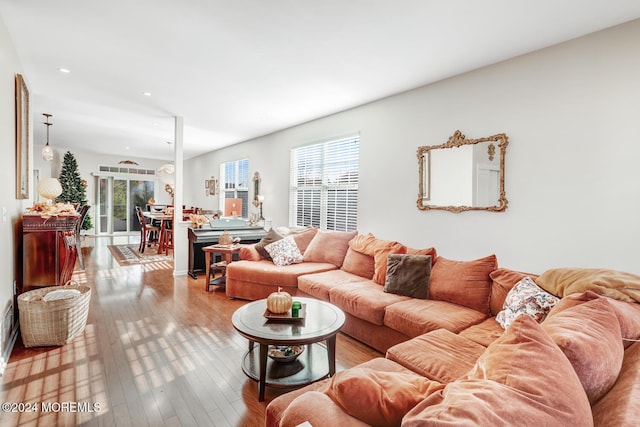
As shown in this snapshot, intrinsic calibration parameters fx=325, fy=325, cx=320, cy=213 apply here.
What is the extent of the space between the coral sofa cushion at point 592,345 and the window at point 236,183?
247 inches

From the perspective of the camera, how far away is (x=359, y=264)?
3.86 m

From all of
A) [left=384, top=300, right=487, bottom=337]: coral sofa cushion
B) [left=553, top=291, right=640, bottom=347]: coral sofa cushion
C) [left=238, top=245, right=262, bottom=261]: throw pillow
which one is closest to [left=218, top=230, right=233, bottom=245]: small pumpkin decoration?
[left=238, top=245, right=262, bottom=261]: throw pillow

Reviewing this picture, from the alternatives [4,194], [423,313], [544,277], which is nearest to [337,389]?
[423,313]

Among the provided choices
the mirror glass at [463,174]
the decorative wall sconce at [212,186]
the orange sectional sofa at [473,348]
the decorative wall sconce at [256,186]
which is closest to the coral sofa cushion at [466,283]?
the orange sectional sofa at [473,348]

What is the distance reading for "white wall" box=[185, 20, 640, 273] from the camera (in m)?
2.46

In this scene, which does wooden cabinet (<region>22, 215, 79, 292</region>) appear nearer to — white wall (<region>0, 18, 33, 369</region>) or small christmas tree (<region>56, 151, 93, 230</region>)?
white wall (<region>0, 18, 33, 369</region>)

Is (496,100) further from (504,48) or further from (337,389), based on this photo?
(337,389)

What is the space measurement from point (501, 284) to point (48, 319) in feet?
12.3

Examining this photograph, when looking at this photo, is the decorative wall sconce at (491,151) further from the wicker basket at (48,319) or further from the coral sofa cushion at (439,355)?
the wicker basket at (48,319)

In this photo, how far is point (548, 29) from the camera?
2527mm

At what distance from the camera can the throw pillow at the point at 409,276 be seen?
2.99 m


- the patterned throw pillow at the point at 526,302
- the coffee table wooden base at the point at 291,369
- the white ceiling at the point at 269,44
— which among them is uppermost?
the white ceiling at the point at 269,44

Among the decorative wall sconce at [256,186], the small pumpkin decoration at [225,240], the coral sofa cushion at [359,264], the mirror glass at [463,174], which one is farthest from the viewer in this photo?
the decorative wall sconce at [256,186]

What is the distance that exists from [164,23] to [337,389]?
9.37ft
